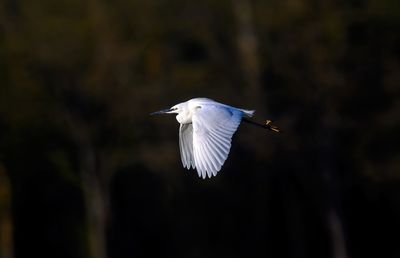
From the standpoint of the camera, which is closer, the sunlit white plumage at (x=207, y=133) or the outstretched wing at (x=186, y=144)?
the sunlit white plumage at (x=207, y=133)

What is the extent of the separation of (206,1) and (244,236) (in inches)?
130

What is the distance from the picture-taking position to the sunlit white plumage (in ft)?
28.4

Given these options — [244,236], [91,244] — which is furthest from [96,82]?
[244,236]

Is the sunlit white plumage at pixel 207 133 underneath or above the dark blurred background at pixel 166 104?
underneath

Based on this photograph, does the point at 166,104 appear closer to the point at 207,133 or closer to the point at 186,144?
the point at 186,144

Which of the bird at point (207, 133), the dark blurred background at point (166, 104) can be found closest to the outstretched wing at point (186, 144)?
the bird at point (207, 133)

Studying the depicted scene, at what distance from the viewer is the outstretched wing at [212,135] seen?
28.3 feet

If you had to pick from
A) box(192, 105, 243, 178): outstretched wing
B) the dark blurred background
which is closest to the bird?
box(192, 105, 243, 178): outstretched wing

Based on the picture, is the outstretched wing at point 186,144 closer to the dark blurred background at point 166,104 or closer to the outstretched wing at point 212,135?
the outstretched wing at point 212,135

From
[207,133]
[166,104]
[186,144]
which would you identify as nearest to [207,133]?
[207,133]

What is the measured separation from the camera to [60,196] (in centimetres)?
1784

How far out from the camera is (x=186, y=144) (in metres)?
9.51

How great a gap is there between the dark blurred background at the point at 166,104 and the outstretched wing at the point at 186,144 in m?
7.16

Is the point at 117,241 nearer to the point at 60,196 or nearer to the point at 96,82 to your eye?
the point at 60,196
